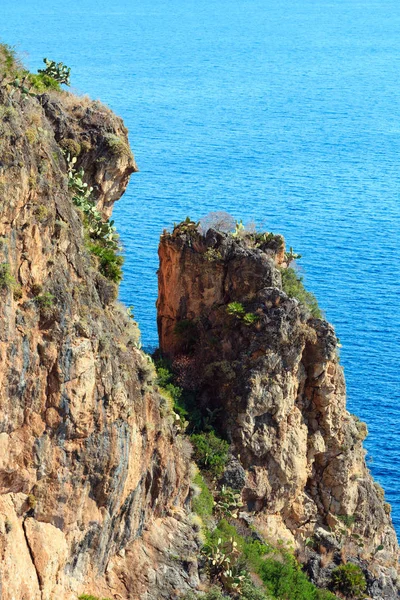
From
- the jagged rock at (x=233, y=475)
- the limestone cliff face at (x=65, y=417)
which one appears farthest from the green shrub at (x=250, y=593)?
the jagged rock at (x=233, y=475)

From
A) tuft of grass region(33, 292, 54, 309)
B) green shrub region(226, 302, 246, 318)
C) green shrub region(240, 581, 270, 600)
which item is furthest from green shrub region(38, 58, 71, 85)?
green shrub region(240, 581, 270, 600)

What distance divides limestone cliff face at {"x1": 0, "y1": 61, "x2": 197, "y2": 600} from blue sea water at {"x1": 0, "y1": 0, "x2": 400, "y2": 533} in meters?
22.8

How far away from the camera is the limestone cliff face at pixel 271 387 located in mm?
41406

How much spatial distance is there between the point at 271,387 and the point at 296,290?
4340 millimetres

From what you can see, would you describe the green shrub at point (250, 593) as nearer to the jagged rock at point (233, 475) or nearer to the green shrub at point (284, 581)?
the green shrub at point (284, 581)

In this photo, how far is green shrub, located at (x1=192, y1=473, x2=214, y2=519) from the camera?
Answer: 1475 inches

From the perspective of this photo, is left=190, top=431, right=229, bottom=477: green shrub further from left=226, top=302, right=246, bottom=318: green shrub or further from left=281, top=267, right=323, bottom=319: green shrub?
left=281, top=267, right=323, bottom=319: green shrub

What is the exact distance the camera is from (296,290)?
42875 millimetres

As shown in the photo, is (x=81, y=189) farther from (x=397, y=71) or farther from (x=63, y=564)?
(x=397, y=71)

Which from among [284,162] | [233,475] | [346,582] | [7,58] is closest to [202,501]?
[233,475]

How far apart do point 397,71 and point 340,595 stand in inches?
6264

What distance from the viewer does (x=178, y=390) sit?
41719mm

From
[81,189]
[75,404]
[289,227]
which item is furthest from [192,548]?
[289,227]

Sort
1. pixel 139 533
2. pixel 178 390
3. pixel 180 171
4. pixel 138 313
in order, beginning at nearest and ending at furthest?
pixel 139 533 → pixel 178 390 → pixel 138 313 → pixel 180 171
